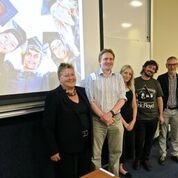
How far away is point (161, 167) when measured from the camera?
3236 mm

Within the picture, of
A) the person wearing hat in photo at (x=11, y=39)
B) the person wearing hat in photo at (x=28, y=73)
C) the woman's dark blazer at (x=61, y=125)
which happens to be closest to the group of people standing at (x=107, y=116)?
the woman's dark blazer at (x=61, y=125)

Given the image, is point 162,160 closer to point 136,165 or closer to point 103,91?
point 136,165

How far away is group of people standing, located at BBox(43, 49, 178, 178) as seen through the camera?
208 centimetres

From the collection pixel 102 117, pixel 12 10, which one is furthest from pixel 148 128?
pixel 12 10

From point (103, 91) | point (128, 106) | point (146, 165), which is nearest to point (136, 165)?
point (146, 165)

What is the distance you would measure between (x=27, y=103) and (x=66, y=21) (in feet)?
3.25

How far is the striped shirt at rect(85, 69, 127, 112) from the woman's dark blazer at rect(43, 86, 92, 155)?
0.44m

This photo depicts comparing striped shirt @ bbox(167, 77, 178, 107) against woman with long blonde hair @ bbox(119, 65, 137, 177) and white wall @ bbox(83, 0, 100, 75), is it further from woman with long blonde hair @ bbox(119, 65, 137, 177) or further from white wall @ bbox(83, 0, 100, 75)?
white wall @ bbox(83, 0, 100, 75)

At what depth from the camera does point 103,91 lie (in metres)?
2.48

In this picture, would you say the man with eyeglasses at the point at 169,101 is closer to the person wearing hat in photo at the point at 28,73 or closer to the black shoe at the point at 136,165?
the black shoe at the point at 136,165

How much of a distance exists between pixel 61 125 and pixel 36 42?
835 millimetres

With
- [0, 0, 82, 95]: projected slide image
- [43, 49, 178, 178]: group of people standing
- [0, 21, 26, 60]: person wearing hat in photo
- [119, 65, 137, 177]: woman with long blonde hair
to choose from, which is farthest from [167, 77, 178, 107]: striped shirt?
[0, 21, 26, 60]: person wearing hat in photo

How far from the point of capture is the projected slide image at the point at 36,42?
6.79 ft

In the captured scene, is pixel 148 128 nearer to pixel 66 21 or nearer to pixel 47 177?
pixel 47 177
